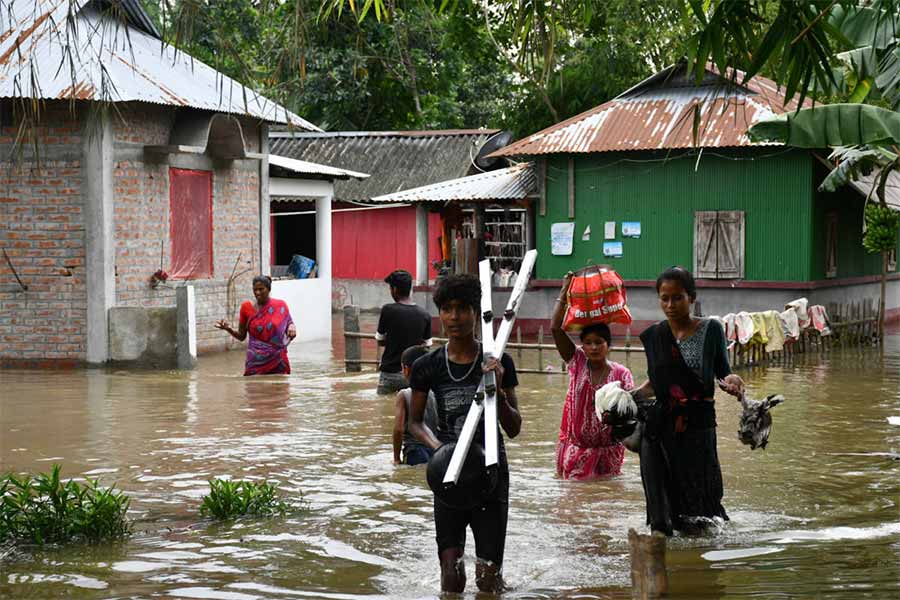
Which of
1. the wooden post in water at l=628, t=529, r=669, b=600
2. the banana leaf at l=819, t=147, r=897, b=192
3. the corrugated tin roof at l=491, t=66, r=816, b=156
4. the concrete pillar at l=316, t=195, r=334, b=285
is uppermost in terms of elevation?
the corrugated tin roof at l=491, t=66, r=816, b=156

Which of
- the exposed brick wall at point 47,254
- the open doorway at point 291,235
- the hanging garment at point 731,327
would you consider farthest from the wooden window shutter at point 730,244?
the open doorway at point 291,235

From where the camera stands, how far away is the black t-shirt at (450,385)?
611 centimetres

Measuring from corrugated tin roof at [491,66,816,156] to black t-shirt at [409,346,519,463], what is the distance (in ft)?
54.4

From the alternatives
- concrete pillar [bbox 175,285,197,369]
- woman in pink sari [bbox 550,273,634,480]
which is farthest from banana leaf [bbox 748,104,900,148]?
concrete pillar [bbox 175,285,197,369]

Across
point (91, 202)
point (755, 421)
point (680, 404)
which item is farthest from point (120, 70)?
point (755, 421)

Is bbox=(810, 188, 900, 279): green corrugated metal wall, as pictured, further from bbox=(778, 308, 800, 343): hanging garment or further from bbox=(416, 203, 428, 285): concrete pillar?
bbox=(416, 203, 428, 285): concrete pillar

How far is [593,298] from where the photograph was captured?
8.20 m

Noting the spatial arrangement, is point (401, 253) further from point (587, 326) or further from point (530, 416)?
point (587, 326)

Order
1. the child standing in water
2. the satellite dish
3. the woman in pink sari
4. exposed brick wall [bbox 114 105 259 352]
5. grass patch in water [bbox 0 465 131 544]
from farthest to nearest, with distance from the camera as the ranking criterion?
the satellite dish, exposed brick wall [bbox 114 105 259 352], the child standing in water, the woman in pink sari, grass patch in water [bbox 0 465 131 544]

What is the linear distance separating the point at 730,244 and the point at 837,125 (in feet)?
35.6

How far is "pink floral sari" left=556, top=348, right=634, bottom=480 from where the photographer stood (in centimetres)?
853

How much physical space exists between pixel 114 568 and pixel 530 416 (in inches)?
274

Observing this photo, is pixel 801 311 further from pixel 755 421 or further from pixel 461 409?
pixel 461 409

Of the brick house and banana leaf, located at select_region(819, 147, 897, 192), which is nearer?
banana leaf, located at select_region(819, 147, 897, 192)
